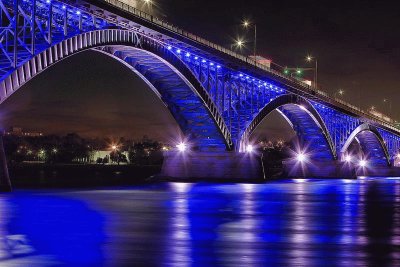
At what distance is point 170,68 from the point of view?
5728 centimetres

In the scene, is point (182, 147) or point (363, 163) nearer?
point (182, 147)

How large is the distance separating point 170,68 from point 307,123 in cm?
4903

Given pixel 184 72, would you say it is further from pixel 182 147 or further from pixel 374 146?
pixel 374 146

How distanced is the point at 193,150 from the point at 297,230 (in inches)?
→ 1942

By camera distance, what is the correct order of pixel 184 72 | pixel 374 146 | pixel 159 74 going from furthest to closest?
pixel 374 146 < pixel 159 74 < pixel 184 72

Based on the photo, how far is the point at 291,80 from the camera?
285 ft

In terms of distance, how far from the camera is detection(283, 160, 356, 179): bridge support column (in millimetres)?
107688

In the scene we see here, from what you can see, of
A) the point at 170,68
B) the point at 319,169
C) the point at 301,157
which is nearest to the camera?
the point at 170,68

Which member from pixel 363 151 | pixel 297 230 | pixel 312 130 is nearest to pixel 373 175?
pixel 363 151

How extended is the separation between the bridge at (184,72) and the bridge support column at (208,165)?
6.1 inches

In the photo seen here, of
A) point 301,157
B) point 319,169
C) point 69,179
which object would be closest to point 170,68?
point 69,179

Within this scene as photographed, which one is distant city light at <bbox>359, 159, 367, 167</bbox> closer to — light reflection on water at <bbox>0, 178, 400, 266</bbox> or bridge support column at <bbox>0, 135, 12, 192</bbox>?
bridge support column at <bbox>0, 135, 12, 192</bbox>

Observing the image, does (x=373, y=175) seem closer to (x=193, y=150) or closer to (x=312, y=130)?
(x=312, y=130)

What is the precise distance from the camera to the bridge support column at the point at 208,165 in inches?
2773
